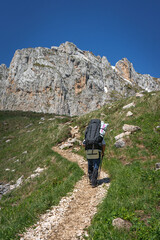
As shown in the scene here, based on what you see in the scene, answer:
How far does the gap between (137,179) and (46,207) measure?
355 cm

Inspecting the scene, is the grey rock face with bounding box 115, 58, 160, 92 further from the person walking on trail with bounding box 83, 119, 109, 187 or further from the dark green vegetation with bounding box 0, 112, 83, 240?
the person walking on trail with bounding box 83, 119, 109, 187

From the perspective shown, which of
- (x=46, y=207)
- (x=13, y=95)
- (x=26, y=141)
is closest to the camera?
(x=46, y=207)

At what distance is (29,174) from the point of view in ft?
39.8

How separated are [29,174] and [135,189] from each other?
8.65 metres

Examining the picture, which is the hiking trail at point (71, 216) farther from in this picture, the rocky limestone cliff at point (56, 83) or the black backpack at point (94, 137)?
the rocky limestone cliff at point (56, 83)

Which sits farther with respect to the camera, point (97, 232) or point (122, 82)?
point (122, 82)

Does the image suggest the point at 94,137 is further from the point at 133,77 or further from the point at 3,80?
the point at 133,77

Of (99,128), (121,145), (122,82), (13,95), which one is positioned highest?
(122,82)

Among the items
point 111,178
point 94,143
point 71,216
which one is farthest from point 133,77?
point 71,216

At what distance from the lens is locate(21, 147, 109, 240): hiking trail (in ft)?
14.6

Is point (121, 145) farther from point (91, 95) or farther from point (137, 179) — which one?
point (91, 95)

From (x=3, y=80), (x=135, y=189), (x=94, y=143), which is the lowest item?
(x=135, y=189)

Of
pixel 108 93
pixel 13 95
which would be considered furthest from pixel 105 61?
pixel 13 95

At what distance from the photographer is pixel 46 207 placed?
5980 millimetres
